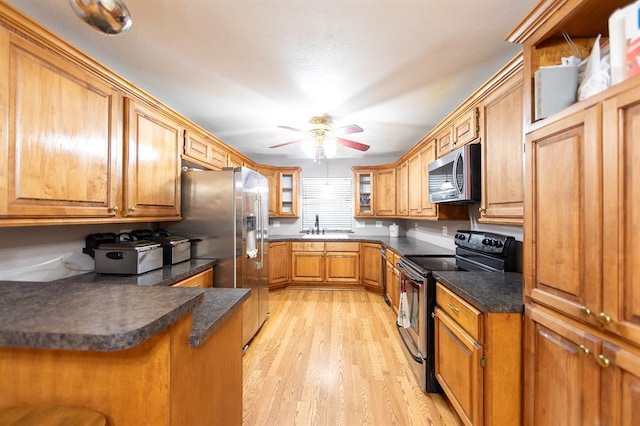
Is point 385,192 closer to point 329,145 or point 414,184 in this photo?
point 414,184

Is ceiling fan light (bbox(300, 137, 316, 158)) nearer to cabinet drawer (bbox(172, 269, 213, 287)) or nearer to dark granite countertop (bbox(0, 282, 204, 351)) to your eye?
cabinet drawer (bbox(172, 269, 213, 287))

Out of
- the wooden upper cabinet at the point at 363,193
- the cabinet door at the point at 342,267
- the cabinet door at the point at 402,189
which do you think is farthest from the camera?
the wooden upper cabinet at the point at 363,193

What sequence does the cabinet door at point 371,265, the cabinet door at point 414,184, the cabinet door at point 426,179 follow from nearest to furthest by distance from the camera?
the cabinet door at point 426,179 < the cabinet door at point 414,184 < the cabinet door at point 371,265

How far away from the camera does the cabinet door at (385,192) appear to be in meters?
4.37

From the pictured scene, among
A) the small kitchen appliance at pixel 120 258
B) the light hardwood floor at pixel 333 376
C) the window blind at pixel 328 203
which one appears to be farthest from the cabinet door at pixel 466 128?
the window blind at pixel 328 203

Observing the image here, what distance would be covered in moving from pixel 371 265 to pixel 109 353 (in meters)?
3.77

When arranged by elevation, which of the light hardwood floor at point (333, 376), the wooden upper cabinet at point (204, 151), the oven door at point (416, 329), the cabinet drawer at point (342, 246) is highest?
the wooden upper cabinet at point (204, 151)

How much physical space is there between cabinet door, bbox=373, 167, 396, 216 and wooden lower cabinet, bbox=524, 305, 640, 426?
3.22 metres

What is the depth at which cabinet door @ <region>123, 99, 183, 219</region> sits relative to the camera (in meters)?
1.86

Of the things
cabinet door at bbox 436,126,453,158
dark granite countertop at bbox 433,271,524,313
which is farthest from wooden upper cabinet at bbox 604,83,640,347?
cabinet door at bbox 436,126,453,158

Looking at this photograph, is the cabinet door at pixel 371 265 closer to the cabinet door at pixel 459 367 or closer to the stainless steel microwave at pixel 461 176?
the stainless steel microwave at pixel 461 176

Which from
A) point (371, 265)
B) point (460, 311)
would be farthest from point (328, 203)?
point (460, 311)

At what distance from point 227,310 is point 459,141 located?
219cm

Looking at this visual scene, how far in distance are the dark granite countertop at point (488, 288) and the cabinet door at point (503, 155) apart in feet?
1.24
